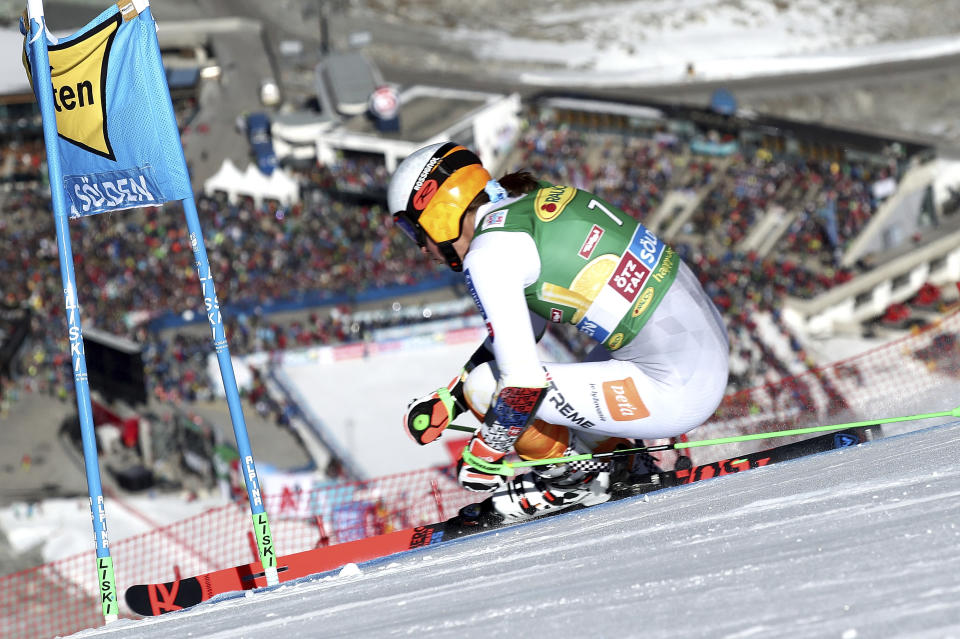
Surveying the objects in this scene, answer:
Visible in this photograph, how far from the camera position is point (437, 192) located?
5.38 metres

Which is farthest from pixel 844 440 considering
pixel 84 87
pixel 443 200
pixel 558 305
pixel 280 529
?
pixel 280 529

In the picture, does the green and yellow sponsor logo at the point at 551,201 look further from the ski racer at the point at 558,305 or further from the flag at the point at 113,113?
the flag at the point at 113,113

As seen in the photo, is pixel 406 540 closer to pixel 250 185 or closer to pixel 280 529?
pixel 280 529

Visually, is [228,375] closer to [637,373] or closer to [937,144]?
[637,373]

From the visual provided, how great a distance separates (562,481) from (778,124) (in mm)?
28540

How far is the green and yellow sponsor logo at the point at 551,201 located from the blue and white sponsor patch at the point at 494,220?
6.4 inches

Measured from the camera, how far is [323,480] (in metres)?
18.3

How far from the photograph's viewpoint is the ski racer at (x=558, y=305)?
5.09 metres

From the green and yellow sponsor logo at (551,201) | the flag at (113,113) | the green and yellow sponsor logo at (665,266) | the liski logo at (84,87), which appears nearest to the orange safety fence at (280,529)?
the green and yellow sponsor logo at (665,266)

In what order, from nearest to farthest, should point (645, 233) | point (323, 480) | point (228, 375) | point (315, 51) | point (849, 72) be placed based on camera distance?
point (645, 233) < point (228, 375) < point (323, 480) < point (849, 72) < point (315, 51)

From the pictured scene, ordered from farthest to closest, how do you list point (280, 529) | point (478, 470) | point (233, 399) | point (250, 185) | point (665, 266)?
point (250, 185) → point (280, 529) → point (233, 399) → point (478, 470) → point (665, 266)

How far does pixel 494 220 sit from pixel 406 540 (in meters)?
2.18

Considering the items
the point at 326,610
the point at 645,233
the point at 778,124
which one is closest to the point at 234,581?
the point at 326,610

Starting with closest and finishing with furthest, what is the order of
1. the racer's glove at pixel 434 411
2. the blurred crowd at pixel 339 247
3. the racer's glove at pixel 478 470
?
the racer's glove at pixel 478 470
the racer's glove at pixel 434 411
the blurred crowd at pixel 339 247
